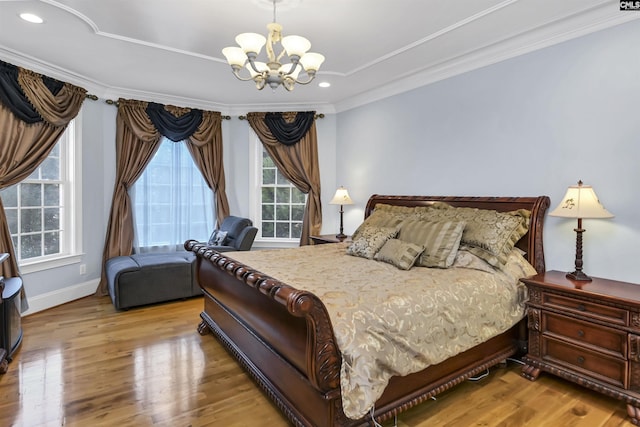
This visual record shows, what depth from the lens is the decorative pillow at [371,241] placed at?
3.00 meters

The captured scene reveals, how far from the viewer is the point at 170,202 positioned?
16.2 ft

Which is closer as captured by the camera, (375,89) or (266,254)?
(266,254)

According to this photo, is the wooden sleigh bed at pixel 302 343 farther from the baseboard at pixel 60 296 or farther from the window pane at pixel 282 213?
the window pane at pixel 282 213

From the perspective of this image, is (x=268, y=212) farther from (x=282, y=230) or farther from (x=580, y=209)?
(x=580, y=209)

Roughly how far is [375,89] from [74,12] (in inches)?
121

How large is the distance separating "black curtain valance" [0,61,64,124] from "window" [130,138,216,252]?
1.40 m

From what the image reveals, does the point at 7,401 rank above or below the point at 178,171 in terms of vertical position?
below

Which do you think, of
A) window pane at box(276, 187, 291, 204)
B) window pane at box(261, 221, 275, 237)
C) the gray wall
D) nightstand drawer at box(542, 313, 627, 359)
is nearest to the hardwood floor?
nightstand drawer at box(542, 313, 627, 359)

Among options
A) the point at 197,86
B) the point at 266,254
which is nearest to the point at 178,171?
the point at 197,86

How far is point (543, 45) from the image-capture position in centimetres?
286

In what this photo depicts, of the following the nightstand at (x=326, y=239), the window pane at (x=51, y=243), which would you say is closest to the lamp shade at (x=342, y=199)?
the nightstand at (x=326, y=239)

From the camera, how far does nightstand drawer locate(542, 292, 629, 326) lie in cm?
209

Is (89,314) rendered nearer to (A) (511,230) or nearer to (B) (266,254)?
(B) (266,254)

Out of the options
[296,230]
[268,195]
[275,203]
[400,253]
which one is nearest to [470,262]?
[400,253]
